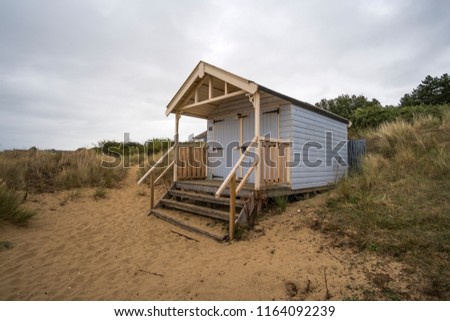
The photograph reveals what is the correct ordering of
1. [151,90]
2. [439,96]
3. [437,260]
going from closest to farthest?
1. [437,260]
2. [151,90]
3. [439,96]

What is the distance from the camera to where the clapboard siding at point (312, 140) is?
6.84m

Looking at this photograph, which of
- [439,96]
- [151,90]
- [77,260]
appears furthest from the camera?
[439,96]

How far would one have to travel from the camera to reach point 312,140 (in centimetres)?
758

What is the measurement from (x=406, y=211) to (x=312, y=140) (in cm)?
340

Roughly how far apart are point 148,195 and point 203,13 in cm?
700

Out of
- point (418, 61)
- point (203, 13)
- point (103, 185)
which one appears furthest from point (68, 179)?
point (418, 61)

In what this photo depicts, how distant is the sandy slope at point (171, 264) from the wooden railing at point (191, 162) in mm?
2476

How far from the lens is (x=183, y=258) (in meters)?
4.25

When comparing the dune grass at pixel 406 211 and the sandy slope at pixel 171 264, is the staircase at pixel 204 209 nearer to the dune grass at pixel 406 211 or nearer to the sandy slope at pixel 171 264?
the sandy slope at pixel 171 264

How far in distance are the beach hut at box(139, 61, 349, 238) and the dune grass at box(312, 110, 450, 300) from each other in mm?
1297

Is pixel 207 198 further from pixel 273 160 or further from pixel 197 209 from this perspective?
pixel 273 160

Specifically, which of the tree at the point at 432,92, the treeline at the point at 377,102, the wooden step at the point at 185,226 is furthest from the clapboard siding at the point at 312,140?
the tree at the point at 432,92

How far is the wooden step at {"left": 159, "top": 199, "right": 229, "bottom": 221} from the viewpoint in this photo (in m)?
5.45

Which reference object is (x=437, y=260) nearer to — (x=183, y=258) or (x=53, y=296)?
(x=183, y=258)
